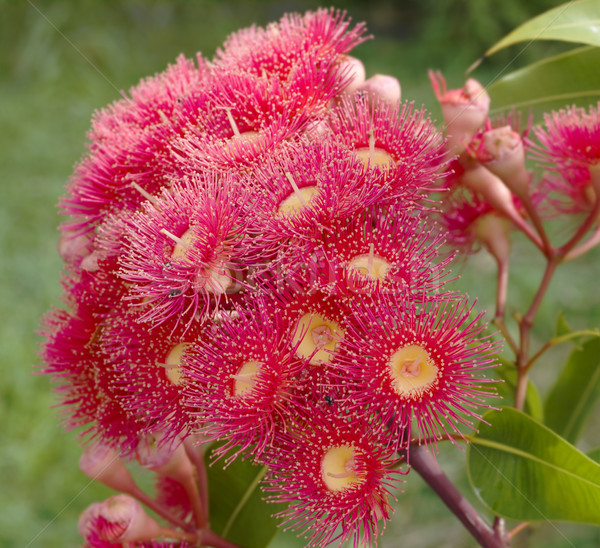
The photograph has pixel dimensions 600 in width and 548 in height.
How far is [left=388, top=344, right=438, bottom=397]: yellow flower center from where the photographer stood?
21.3 inches

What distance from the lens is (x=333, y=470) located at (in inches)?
22.1

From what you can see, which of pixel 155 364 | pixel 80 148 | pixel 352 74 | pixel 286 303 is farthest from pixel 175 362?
pixel 80 148

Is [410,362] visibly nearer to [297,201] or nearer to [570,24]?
[297,201]

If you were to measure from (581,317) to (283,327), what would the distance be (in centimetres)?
192

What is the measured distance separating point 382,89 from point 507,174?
0.15 metres

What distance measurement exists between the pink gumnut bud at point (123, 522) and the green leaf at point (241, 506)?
0.12 m

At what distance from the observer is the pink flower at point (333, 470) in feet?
1.79

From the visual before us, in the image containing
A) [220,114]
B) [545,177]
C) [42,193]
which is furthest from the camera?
[42,193]

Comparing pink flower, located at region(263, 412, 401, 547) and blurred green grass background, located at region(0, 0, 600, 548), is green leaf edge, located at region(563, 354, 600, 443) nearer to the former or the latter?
blurred green grass background, located at region(0, 0, 600, 548)

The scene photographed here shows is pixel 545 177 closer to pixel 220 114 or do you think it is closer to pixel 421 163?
pixel 421 163

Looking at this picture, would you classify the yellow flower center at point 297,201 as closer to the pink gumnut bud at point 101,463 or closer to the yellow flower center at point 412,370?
the yellow flower center at point 412,370

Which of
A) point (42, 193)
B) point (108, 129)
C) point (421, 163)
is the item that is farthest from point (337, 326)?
point (42, 193)

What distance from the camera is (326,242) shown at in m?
0.56

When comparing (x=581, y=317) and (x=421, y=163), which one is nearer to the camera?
(x=421, y=163)
